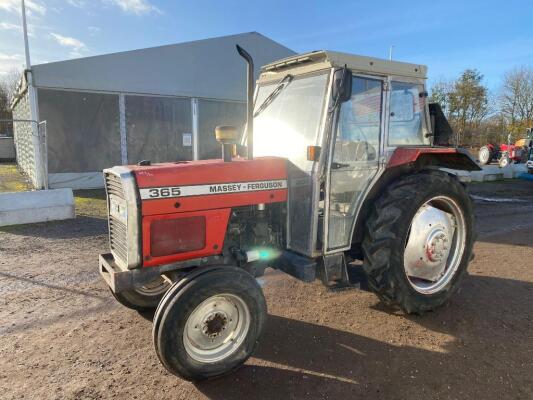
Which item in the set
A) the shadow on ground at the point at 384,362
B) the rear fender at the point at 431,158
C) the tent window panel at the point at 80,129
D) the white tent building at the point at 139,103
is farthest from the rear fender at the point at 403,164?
the tent window panel at the point at 80,129

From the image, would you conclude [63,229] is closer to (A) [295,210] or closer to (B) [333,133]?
(A) [295,210]

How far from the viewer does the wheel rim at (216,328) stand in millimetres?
2654

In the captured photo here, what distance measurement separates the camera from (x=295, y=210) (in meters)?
3.25

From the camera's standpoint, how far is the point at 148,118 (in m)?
11.9

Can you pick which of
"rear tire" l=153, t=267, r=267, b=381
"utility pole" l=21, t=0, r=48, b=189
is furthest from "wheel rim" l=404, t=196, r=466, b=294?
"utility pole" l=21, t=0, r=48, b=189

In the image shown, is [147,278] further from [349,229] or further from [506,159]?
[506,159]

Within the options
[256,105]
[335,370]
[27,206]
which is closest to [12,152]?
[27,206]

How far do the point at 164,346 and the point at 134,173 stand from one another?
1.15m

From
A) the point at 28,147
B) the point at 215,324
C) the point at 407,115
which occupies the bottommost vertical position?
the point at 215,324

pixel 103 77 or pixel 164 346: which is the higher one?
pixel 103 77

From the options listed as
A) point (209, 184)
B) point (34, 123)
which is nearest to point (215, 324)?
point (209, 184)

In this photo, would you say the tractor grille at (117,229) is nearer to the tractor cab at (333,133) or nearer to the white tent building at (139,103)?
the tractor cab at (333,133)

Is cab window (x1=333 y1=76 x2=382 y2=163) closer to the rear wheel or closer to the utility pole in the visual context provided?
the rear wheel

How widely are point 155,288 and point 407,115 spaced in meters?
2.89
